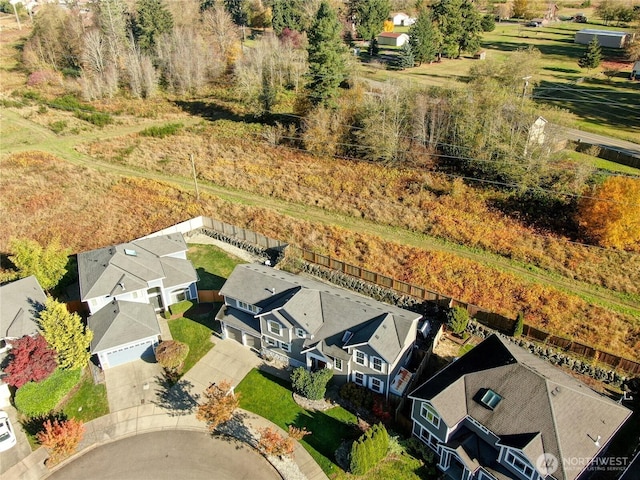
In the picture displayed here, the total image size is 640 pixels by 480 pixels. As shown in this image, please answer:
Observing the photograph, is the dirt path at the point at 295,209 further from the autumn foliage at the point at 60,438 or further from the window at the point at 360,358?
the autumn foliage at the point at 60,438

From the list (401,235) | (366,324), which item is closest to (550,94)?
(401,235)

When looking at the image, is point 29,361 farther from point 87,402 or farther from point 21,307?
point 21,307

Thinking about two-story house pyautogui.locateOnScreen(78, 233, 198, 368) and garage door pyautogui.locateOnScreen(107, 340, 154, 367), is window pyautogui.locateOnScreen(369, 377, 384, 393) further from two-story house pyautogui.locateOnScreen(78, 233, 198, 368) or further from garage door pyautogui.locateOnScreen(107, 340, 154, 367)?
garage door pyautogui.locateOnScreen(107, 340, 154, 367)

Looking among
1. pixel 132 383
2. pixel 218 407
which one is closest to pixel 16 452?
pixel 132 383

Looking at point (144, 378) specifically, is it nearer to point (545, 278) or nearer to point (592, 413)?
point (592, 413)

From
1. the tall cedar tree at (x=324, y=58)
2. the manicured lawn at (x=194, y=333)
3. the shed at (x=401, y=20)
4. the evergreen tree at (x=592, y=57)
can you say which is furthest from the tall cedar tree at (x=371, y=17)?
the manicured lawn at (x=194, y=333)
